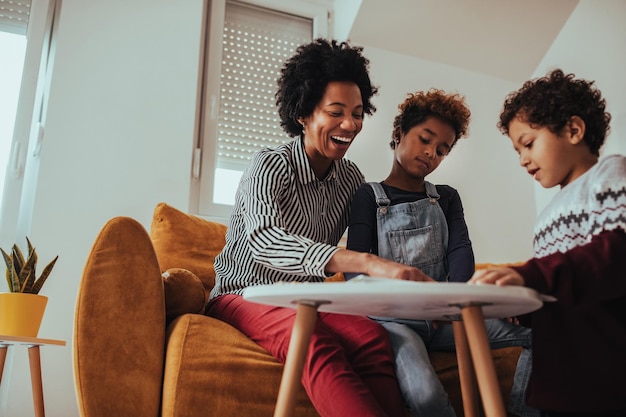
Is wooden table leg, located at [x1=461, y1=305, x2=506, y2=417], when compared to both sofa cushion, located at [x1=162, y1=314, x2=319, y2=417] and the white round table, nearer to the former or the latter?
the white round table

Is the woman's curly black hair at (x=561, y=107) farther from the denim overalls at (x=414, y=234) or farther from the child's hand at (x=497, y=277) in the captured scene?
the child's hand at (x=497, y=277)

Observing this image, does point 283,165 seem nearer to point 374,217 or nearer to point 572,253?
point 374,217

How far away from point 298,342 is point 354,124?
0.82m

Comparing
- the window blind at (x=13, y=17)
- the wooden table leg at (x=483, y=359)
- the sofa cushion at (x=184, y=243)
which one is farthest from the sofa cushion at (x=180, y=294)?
the window blind at (x=13, y=17)

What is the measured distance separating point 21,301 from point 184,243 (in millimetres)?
530

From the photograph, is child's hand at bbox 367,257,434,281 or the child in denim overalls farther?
the child in denim overalls

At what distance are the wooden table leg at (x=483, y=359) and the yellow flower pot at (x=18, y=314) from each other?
144 cm

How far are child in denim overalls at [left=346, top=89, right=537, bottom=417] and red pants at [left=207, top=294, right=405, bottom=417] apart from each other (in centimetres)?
5

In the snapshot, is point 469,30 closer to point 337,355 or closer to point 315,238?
point 315,238

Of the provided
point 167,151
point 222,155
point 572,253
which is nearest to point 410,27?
point 222,155

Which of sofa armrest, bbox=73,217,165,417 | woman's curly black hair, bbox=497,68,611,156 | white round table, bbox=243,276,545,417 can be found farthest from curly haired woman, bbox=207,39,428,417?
woman's curly black hair, bbox=497,68,611,156

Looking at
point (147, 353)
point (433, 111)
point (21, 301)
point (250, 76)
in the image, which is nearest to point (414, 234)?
point (433, 111)

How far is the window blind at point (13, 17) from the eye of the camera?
2.74 m

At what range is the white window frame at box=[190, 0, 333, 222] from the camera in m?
2.82
